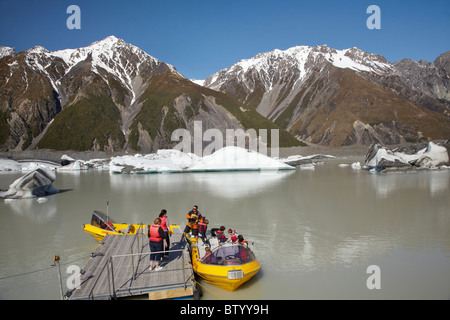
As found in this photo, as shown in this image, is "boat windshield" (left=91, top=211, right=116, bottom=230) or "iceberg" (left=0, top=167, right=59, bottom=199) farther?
"iceberg" (left=0, top=167, right=59, bottom=199)

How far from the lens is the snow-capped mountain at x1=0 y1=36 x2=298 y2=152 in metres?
105

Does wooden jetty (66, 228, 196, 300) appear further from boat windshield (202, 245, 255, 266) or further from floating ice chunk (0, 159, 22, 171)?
floating ice chunk (0, 159, 22, 171)

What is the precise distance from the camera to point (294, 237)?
13.9m

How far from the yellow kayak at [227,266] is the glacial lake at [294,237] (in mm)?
344

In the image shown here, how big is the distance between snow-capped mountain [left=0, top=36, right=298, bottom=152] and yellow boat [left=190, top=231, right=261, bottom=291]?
96.7m

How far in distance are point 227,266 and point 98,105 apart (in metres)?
115

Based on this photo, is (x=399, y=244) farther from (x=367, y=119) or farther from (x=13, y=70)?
(x=13, y=70)

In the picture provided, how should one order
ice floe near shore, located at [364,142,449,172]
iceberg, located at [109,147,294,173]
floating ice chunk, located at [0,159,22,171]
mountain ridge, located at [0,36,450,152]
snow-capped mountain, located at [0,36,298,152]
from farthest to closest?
mountain ridge, located at [0,36,450,152] → snow-capped mountain, located at [0,36,298,152] → floating ice chunk, located at [0,159,22,171] → iceberg, located at [109,147,294,173] → ice floe near shore, located at [364,142,449,172]

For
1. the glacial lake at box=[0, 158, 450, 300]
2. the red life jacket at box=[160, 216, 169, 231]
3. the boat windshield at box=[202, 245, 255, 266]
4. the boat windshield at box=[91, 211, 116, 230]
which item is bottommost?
the glacial lake at box=[0, 158, 450, 300]

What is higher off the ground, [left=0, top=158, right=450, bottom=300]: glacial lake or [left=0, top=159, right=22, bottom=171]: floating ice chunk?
[left=0, top=159, right=22, bottom=171]: floating ice chunk

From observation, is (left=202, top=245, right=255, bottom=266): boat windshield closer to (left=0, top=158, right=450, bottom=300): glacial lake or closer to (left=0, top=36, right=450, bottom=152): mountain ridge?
(left=0, top=158, right=450, bottom=300): glacial lake

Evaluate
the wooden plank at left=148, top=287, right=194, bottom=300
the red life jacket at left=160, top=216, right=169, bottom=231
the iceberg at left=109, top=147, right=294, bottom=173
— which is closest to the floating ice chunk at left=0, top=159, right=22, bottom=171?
the iceberg at left=109, top=147, right=294, bottom=173

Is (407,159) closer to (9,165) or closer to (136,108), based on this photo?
(9,165)

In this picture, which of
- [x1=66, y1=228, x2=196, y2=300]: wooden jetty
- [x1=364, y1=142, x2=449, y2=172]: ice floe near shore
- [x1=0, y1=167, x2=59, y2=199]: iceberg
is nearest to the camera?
[x1=66, y1=228, x2=196, y2=300]: wooden jetty
